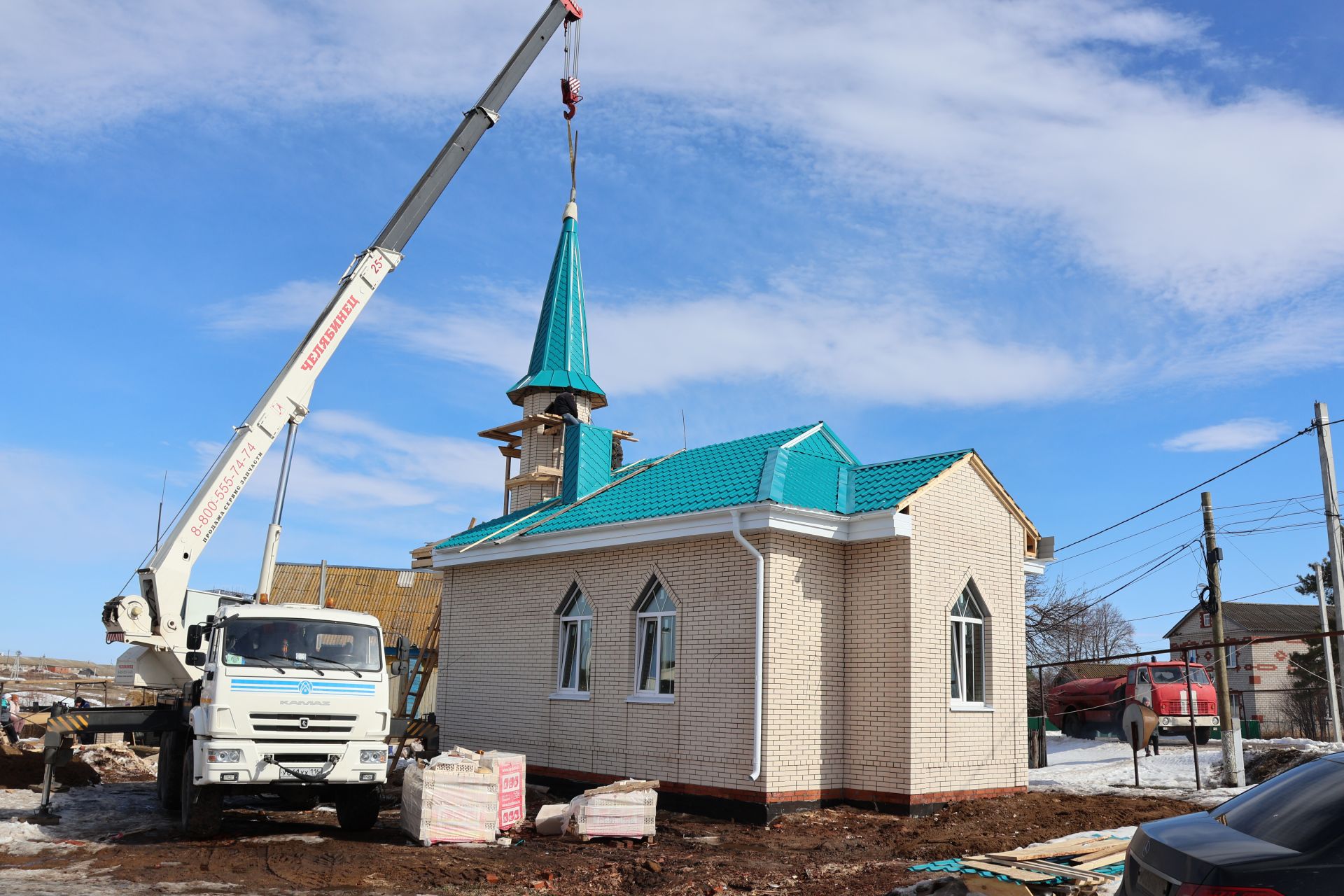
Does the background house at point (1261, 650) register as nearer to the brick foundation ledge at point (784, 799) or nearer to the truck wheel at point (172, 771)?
the brick foundation ledge at point (784, 799)

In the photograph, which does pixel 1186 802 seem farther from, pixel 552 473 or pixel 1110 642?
pixel 1110 642

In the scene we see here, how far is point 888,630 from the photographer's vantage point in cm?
1285

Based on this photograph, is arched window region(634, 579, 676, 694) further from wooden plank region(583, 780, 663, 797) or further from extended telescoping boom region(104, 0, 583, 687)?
extended telescoping boom region(104, 0, 583, 687)

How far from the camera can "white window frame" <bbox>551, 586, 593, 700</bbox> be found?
14711 mm

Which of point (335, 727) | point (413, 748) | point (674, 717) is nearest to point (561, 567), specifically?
point (674, 717)

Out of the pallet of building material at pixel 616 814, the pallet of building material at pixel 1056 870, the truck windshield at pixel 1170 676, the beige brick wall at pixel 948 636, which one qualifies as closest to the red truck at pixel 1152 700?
the truck windshield at pixel 1170 676

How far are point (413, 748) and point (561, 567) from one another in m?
5.99

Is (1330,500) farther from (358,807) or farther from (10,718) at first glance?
(10,718)

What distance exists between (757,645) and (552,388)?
359 inches

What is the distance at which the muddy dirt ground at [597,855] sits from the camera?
9.10 meters

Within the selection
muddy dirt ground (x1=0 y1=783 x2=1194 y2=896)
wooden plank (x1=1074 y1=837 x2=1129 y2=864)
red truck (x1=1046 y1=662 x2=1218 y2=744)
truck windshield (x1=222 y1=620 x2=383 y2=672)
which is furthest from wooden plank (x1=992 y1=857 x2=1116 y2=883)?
red truck (x1=1046 y1=662 x2=1218 y2=744)

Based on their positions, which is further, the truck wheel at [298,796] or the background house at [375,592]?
the background house at [375,592]

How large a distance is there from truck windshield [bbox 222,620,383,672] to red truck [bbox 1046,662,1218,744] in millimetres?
15115

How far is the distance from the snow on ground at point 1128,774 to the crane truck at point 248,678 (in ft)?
31.4
